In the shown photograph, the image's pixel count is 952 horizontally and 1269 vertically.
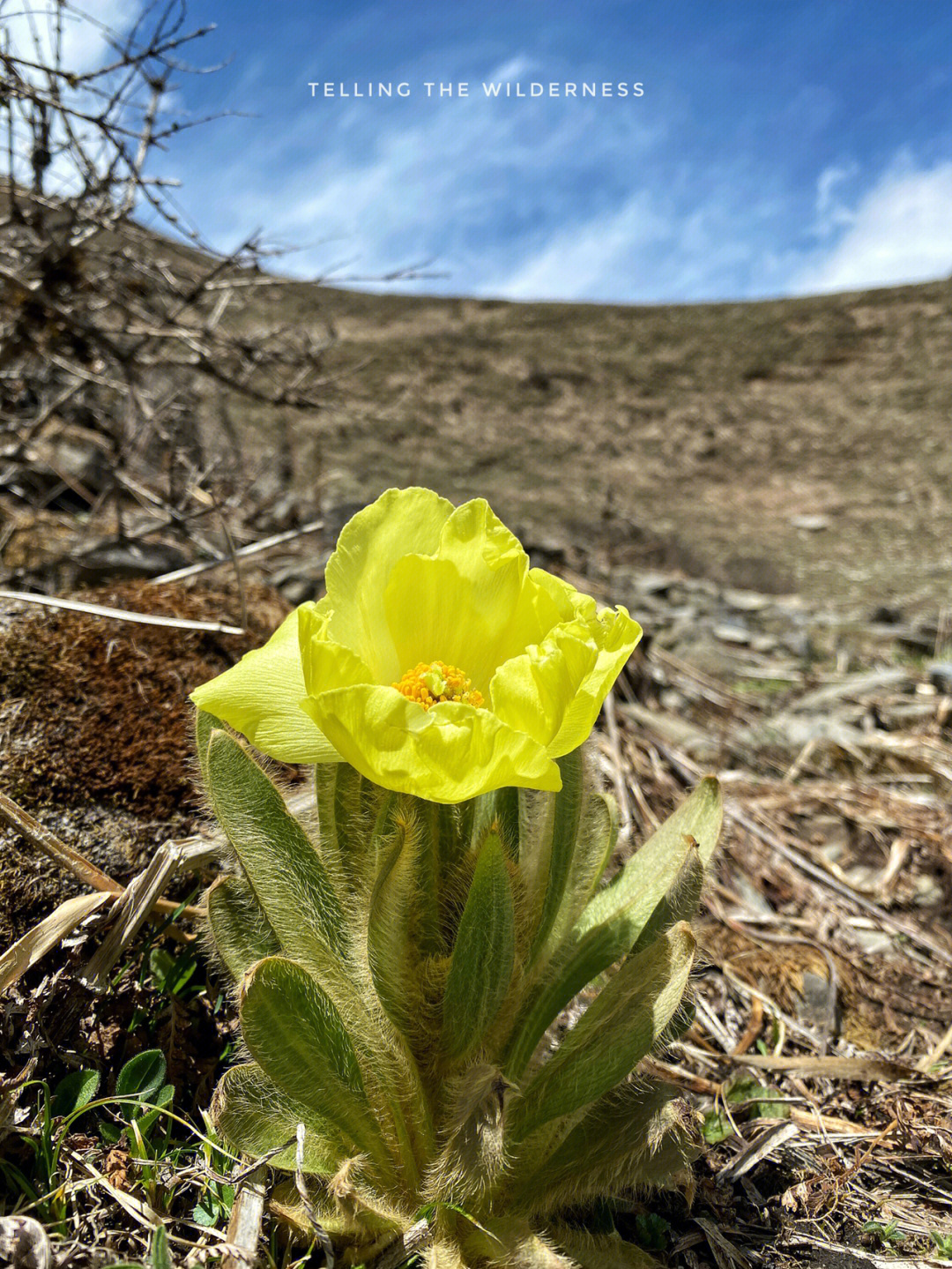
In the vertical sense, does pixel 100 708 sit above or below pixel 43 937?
above

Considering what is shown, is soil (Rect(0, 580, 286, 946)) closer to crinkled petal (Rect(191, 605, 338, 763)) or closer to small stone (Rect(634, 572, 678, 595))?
crinkled petal (Rect(191, 605, 338, 763))

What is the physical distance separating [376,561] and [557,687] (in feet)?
1.04

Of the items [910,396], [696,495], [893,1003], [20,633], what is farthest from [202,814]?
[910,396]

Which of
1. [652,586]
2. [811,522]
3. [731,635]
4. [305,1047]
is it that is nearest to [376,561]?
[305,1047]

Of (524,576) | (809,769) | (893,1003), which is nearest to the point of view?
(524,576)

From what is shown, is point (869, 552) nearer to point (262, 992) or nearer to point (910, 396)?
point (910, 396)

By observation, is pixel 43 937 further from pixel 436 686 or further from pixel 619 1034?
pixel 619 1034

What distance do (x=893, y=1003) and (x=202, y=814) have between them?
1.55 metres

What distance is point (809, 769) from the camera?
330 centimetres

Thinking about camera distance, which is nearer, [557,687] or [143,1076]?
[557,687]

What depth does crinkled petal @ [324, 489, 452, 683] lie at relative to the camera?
1.07 m

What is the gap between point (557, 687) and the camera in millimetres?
934

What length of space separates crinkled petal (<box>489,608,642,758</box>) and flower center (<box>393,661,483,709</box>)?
0.11 meters

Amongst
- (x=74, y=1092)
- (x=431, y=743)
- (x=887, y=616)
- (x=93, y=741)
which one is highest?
(x=431, y=743)
